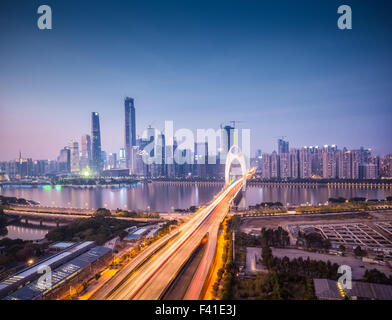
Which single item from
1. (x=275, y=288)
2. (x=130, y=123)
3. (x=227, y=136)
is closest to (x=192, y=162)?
(x=227, y=136)

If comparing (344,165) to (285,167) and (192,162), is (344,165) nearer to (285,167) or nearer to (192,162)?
(285,167)

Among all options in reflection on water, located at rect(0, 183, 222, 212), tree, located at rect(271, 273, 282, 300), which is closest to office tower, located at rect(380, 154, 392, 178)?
reflection on water, located at rect(0, 183, 222, 212)

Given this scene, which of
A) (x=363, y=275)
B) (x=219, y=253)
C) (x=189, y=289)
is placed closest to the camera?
(x=189, y=289)

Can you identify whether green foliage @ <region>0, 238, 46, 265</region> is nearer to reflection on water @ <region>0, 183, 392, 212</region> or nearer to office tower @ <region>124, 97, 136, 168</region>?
reflection on water @ <region>0, 183, 392, 212</region>

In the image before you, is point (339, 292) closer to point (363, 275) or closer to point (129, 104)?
point (363, 275)

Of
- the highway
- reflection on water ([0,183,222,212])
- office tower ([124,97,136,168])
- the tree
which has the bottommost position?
reflection on water ([0,183,222,212])

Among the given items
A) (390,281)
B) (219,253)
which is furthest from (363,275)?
(219,253)

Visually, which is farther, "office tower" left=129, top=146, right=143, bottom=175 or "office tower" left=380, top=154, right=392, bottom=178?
"office tower" left=129, top=146, right=143, bottom=175
